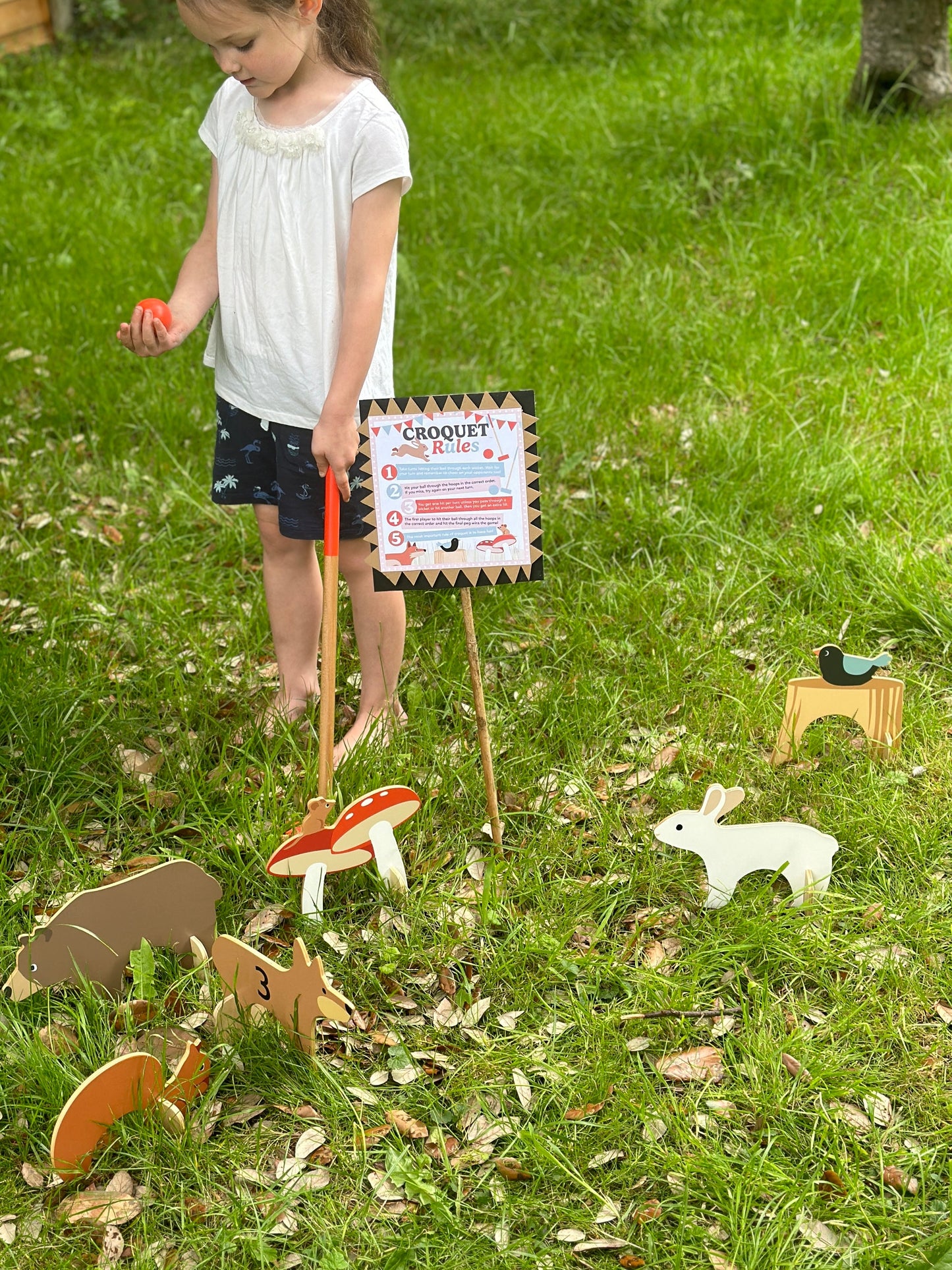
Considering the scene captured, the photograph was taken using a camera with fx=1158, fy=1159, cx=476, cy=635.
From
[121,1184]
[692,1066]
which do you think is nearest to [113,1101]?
[121,1184]

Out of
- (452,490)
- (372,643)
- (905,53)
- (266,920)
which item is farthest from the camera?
(905,53)

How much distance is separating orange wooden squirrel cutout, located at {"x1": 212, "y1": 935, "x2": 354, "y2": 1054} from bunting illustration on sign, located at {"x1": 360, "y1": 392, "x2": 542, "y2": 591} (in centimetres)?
77

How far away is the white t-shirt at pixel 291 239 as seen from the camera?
7.75 feet

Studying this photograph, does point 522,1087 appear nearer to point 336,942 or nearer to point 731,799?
point 336,942

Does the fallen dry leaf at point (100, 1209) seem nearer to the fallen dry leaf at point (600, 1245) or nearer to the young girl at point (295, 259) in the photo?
the fallen dry leaf at point (600, 1245)

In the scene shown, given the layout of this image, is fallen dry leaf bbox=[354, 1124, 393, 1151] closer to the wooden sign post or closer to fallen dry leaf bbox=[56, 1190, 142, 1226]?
fallen dry leaf bbox=[56, 1190, 142, 1226]

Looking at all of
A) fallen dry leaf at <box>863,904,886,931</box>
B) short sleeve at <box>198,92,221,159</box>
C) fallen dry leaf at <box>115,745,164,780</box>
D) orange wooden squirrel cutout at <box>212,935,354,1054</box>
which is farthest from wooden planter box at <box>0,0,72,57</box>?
fallen dry leaf at <box>863,904,886,931</box>

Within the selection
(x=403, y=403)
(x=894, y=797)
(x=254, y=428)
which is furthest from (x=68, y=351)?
(x=894, y=797)

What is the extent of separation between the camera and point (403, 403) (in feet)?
7.84

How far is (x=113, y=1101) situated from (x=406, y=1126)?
20.5 inches

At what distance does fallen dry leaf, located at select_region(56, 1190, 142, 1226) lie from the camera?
1.96 meters

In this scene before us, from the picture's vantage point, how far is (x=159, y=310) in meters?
2.44

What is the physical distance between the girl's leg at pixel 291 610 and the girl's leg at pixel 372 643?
110mm

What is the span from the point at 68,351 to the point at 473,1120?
3.66 m
